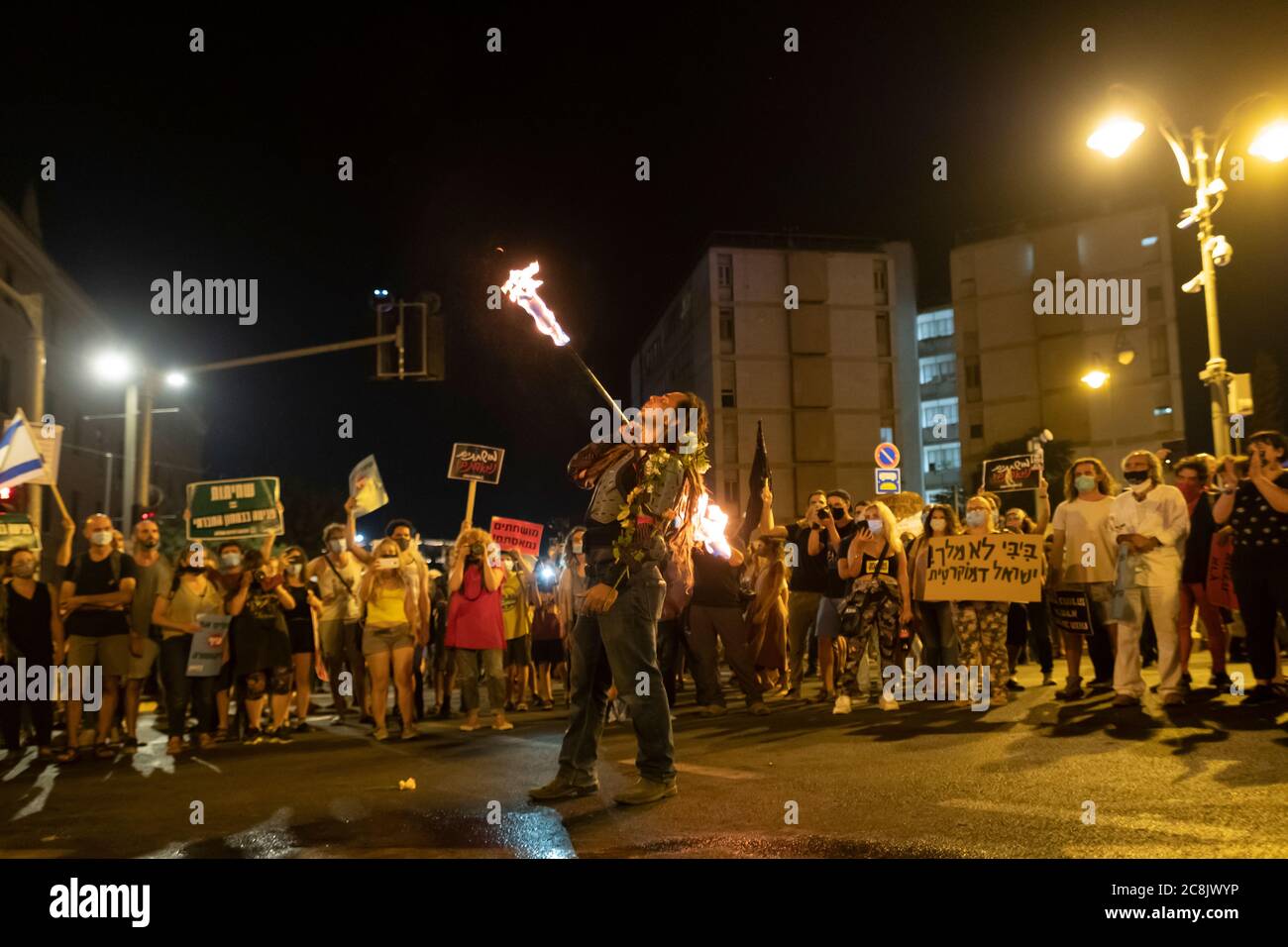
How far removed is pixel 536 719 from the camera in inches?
412

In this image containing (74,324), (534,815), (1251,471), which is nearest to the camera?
(534,815)

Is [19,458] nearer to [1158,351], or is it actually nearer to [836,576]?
[836,576]

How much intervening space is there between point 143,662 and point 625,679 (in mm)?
6016

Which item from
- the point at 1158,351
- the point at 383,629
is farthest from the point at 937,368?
the point at 383,629

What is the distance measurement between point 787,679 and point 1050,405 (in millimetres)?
47650

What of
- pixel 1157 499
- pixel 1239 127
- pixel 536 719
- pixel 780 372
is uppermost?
pixel 780 372

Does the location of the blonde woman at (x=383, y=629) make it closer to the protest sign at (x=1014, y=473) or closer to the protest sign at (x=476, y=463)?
the protest sign at (x=476, y=463)

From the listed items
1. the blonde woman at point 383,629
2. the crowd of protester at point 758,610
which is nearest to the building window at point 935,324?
the crowd of protester at point 758,610

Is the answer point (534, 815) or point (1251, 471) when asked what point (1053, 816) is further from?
point (1251, 471)

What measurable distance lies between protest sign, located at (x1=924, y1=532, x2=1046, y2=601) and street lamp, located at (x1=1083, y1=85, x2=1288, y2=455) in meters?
3.58

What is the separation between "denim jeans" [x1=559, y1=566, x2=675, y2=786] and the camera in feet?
17.8

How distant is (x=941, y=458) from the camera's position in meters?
64.0

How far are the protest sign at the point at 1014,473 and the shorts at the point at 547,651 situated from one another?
20.5 ft

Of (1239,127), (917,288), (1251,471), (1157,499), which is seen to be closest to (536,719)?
(1157,499)
